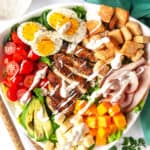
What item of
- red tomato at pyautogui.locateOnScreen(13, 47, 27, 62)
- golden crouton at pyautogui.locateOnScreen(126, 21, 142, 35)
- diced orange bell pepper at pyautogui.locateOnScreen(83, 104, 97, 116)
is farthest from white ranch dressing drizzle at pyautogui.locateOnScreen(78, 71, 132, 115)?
red tomato at pyautogui.locateOnScreen(13, 47, 27, 62)

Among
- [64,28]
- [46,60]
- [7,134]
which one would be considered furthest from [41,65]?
[7,134]

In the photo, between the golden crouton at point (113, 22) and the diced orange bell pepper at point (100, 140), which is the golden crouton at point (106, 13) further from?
the diced orange bell pepper at point (100, 140)

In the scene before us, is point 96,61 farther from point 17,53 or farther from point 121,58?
point 17,53

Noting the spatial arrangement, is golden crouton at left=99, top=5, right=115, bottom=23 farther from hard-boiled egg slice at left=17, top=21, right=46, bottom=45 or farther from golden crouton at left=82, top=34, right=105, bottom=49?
hard-boiled egg slice at left=17, top=21, right=46, bottom=45

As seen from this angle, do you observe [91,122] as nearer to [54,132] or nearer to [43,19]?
[54,132]

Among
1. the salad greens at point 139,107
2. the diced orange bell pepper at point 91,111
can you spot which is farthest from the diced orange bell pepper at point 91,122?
the salad greens at point 139,107
